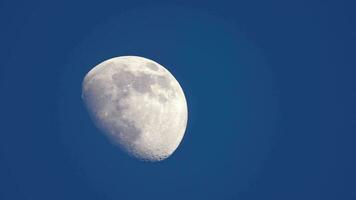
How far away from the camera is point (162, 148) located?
1936 cm

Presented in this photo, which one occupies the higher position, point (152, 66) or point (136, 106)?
point (152, 66)

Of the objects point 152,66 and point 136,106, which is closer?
point 136,106

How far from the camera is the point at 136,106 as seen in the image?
18109 millimetres

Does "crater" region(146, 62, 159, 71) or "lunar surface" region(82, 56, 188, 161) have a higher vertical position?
"crater" region(146, 62, 159, 71)

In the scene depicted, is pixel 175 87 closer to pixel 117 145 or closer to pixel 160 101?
pixel 160 101

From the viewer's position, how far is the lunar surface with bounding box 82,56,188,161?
18000 millimetres

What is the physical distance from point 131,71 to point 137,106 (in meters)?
1.95

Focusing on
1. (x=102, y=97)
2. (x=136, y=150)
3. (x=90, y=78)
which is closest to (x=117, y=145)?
(x=136, y=150)

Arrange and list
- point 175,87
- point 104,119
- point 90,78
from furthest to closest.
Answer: point 175,87 → point 90,78 → point 104,119

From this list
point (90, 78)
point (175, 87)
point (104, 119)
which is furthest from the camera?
point (175, 87)

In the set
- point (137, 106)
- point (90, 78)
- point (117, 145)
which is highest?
point (90, 78)

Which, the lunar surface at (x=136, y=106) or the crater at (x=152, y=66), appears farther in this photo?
the crater at (x=152, y=66)

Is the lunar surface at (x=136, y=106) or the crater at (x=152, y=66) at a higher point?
the crater at (x=152, y=66)

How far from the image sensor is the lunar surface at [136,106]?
1800 cm
